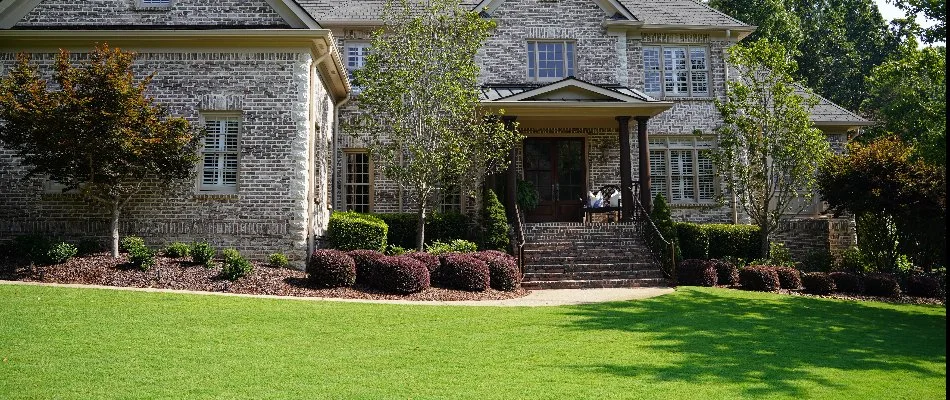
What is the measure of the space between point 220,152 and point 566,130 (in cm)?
951

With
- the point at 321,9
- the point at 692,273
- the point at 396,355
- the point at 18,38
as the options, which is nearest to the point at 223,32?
the point at 18,38

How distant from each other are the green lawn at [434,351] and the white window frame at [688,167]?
8853mm

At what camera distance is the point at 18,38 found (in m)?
13.7

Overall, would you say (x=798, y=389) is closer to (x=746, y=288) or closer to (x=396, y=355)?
(x=396, y=355)

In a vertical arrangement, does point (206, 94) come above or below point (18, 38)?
below

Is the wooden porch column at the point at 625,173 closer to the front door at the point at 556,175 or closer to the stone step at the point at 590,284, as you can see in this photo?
the front door at the point at 556,175

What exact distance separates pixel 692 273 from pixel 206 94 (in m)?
10.8

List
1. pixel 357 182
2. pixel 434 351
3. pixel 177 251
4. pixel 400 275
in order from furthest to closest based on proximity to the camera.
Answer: pixel 357 182
pixel 177 251
pixel 400 275
pixel 434 351

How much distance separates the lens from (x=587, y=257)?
15.0 m

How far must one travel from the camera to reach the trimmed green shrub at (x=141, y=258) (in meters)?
11.7

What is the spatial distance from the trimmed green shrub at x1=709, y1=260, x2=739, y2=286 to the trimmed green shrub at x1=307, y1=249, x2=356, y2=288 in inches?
319

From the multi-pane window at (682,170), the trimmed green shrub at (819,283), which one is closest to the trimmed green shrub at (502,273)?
the trimmed green shrub at (819,283)

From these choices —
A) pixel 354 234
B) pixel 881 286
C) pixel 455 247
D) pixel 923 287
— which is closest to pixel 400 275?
pixel 354 234

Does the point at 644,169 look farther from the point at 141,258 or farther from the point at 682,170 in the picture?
the point at 141,258
